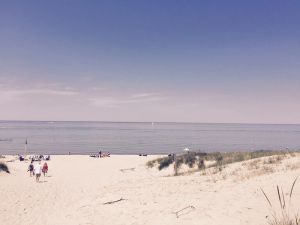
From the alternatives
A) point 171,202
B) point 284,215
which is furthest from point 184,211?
point 284,215

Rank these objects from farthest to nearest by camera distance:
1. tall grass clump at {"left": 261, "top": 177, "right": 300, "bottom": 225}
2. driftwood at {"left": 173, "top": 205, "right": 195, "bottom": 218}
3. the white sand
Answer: driftwood at {"left": 173, "top": 205, "right": 195, "bottom": 218} < the white sand < tall grass clump at {"left": 261, "top": 177, "right": 300, "bottom": 225}

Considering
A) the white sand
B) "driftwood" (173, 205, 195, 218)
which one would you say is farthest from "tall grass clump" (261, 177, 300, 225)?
"driftwood" (173, 205, 195, 218)

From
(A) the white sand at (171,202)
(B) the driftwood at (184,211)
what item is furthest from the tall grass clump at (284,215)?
(B) the driftwood at (184,211)

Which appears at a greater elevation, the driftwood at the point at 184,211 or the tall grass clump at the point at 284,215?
the tall grass clump at the point at 284,215

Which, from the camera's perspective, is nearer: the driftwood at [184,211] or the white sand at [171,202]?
the white sand at [171,202]

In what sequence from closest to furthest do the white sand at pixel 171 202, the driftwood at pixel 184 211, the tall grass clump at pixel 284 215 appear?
the tall grass clump at pixel 284 215 → the white sand at pixel 171 202 → the driftwood at pixel 184 211

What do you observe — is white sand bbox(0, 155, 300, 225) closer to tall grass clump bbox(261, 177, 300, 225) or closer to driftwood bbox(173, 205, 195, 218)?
driftwood bbox(173, 205, 195, 218)

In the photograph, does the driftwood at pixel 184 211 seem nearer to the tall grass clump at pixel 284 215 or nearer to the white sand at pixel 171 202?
the white sand at pixel 171 202

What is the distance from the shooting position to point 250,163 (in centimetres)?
2062

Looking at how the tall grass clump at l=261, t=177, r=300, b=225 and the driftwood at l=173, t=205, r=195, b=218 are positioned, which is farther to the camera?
the driftwood at l=173, t=205, r=195, b=218

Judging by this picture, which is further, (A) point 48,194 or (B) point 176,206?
(A) point 48,194

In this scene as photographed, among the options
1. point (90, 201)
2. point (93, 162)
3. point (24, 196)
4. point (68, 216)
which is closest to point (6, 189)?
point (24, 196)

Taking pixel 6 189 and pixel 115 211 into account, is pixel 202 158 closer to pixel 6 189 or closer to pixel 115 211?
pixel 6 189

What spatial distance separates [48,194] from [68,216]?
22.4 ft
